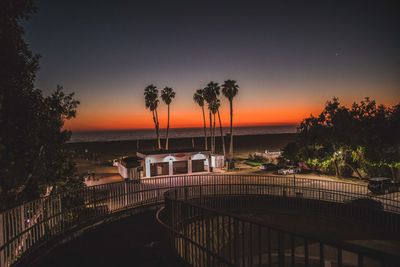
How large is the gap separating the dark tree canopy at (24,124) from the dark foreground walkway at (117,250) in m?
2.63

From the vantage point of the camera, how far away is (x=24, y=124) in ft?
36.0

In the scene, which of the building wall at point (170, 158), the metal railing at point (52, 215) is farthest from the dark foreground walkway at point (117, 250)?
the building wall at point (170, 158)

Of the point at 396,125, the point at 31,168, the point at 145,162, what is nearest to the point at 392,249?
the point at 31,168

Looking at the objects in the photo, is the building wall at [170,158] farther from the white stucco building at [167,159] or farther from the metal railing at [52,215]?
the metal railing at [52,215]

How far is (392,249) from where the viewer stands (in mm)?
12883

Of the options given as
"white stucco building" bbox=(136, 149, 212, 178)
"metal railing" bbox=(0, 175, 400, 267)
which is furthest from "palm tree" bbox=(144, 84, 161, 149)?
"metal railing" bbox=(0, 175, 400, 267)

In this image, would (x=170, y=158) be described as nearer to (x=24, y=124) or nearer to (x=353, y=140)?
(x=353, y=140)

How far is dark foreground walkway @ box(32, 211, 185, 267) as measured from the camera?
7.82 meters

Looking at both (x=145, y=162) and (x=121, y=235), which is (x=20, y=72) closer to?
(x=121, y=235)

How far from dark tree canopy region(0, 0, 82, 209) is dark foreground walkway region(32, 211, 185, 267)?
263 cm

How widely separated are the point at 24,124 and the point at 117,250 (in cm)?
580

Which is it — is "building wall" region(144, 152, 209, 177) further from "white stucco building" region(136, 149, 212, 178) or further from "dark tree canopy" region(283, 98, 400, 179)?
"dark tree canopy" region(283, 98, 400, 179)

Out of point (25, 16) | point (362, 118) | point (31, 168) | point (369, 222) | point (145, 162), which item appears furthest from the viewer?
point (145, 162)

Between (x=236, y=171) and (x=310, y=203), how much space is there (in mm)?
25026
